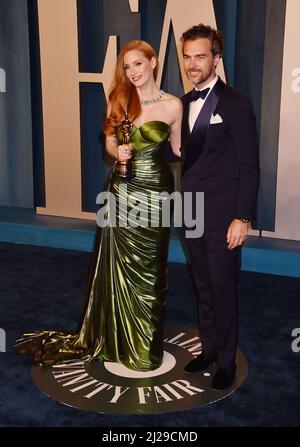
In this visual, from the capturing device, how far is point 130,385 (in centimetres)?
281

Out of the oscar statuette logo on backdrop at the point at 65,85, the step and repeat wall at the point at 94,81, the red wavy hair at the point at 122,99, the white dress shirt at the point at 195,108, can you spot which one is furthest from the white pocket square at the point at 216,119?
the oscar statuette logo on backdrop at the point at 65,85

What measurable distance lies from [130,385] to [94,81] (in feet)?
10.7

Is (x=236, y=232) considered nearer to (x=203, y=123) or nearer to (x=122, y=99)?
(x=203, y=123)

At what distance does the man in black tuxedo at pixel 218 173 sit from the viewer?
2488 millimetres

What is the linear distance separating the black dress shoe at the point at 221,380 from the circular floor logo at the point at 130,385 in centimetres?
3

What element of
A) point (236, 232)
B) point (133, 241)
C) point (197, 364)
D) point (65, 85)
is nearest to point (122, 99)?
point (133, 241)

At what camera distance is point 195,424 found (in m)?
2.51

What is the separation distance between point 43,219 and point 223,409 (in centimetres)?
331

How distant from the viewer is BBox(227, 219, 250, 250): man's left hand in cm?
251

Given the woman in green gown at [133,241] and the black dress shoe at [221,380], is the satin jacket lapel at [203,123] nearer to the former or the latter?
the woman in green gown at [133,241]

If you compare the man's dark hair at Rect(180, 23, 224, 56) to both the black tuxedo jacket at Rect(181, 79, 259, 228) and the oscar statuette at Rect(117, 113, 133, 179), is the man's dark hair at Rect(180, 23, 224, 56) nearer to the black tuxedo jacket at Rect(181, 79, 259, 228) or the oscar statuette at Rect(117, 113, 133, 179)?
the black tuxedo jacket at Rect(181, 79, 259, 228)

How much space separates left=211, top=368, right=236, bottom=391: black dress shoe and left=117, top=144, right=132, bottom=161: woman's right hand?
42.0 inches

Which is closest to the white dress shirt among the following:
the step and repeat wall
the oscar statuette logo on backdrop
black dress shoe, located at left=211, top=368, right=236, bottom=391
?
black dress shoe, located at left=211, top=368, right=236, bottom=391

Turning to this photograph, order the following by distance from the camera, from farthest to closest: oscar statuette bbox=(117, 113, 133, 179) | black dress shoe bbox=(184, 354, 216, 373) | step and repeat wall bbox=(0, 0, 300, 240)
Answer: step and repeat wall bbox=(0, 0, 300, 240)
black dress shoe bbox=(184, 354, 216, 373)
oscar statuette bbox=(117, 113, 133, 179)
